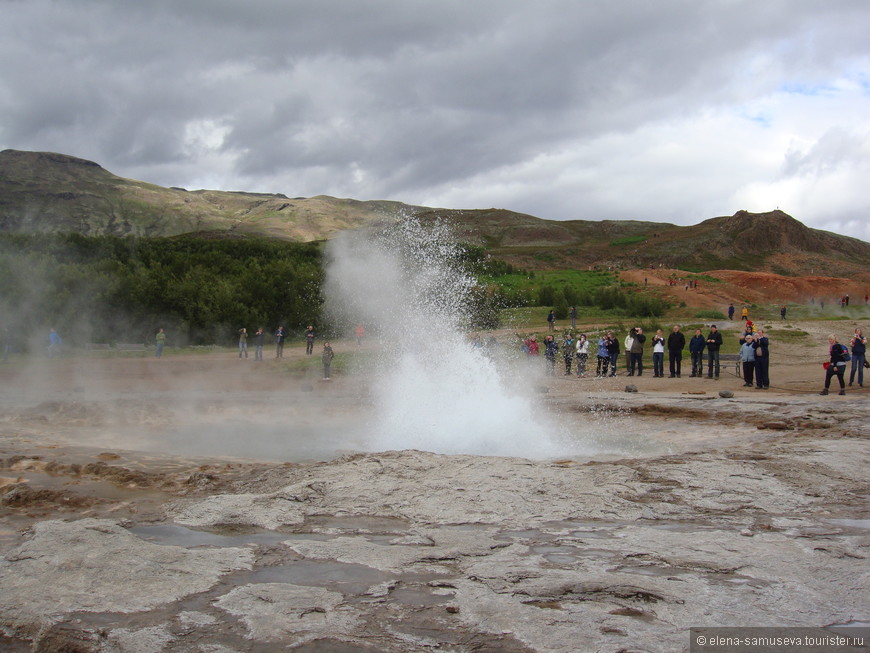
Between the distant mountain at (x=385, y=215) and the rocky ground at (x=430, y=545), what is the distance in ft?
121

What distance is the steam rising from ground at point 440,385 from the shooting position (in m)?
11.6

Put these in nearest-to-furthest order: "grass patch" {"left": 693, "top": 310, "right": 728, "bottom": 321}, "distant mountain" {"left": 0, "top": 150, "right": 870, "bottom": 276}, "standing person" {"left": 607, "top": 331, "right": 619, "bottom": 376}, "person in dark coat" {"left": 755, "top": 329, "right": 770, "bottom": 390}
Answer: "person in dark coat" {"left": 755, "top": 329, "right": 770, "bottom": 390} → "standing person" {"left": 607, "top": 331, "right": 619, "bottom": 376} → "grass patch" {"left": 693, "top": 310, "right": 728, "bottom": 321} → "distant mountain" {"left": 0, "top": 150, "right": 870, "bottom": 276}

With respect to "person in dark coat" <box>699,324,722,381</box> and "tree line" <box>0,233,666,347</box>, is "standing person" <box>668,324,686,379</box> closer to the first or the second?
"person in dark coat" <box>699,324,722,381</box>

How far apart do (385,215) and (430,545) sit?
32.6 metres

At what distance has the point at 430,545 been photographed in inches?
231

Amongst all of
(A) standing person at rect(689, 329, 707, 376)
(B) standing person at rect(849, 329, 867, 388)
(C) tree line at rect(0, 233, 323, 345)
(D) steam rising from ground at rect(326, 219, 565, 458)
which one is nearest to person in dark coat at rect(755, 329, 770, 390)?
(B) standing person at rect(849, 329, 867, 388)

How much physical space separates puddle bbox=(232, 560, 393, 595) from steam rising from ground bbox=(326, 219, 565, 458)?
18.4ft

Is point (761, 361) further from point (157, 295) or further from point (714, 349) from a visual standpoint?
point (157, 295)

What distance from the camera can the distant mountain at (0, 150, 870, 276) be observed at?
81688 millimetres

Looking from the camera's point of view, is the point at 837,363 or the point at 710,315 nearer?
the point at 837,363

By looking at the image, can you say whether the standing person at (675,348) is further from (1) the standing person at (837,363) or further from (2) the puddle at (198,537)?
(2) the puddle at (198,537)

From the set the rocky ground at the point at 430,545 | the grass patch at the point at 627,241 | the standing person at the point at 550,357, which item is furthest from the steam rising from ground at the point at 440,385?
the grass patch at the point at 627,241

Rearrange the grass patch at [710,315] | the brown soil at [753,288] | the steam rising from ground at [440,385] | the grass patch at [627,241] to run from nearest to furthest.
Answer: the steam rising from ground at [440,385], the grass patch at [710,315], the brown soil at [753,288], the grass patch at [627,241]

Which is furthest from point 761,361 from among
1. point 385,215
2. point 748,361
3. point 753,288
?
point 753,288
